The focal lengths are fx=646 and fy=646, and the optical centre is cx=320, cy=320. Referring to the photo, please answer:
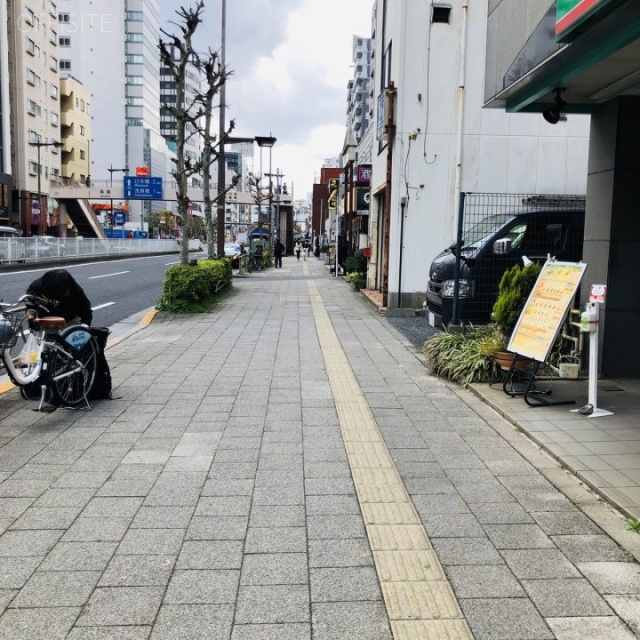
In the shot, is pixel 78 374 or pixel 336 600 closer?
pixel 336 600

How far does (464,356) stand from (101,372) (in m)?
4.01

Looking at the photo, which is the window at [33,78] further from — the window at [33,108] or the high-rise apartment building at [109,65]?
the high-rise apartment building at [109,65]

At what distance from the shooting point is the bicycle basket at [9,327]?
5.37 meters

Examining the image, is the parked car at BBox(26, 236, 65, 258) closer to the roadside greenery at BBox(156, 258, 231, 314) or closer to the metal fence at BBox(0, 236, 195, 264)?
the metal fence at BBox(0, 236, 195, 264)

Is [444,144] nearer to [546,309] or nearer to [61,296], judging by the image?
[546,309]

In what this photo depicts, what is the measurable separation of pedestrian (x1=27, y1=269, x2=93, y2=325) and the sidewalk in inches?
35.6

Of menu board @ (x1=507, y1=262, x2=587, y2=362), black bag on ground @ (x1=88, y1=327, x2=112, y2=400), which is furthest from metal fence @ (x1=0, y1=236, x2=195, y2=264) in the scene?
menu board @ (x1=507, y1=262, x2=587, y2=362)

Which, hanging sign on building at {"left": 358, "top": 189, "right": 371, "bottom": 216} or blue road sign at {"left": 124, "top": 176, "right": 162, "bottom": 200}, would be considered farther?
blue road sign at {"left": 124, "top": 176, "right": 162, "bottom": 200}

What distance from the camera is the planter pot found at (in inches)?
262

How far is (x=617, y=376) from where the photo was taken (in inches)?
282

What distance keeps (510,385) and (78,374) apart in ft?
14.4

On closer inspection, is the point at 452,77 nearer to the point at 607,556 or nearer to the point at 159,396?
the point at 159,396

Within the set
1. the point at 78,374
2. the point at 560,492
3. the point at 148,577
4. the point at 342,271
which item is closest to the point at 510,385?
the point at 560,492

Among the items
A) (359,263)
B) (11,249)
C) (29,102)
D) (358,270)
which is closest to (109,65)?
(29,102)
